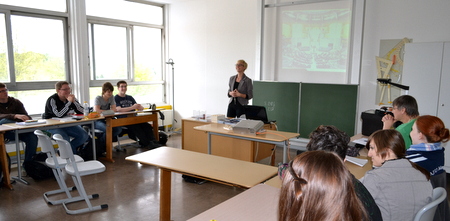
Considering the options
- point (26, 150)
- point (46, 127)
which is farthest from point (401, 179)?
point (26, 150)

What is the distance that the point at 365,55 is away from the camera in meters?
5.57

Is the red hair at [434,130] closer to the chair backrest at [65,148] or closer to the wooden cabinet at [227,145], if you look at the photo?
the wooden cabinet at [227,145]

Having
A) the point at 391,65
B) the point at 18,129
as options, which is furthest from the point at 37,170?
the point at 391,65

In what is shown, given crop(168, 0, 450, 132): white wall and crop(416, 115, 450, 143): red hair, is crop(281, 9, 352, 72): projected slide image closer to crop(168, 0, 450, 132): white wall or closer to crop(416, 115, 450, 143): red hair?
crop(168, 0, 450, 132): white wall

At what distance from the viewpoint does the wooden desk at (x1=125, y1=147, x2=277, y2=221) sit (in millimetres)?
2559

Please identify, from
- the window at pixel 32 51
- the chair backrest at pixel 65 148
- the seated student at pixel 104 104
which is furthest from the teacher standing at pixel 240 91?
the window at pixel 32 51

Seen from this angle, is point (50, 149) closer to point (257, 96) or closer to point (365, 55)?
point (257, 96)

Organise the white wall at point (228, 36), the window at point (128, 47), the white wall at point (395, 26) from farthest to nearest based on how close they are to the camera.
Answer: the window at point (128, 47)
the white wall at point (228, 36)
the white wall at point (395, 26)

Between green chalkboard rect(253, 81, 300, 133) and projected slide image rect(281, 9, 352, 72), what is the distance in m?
0.49

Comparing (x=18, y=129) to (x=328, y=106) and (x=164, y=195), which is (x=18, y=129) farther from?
(x=328, y=106)

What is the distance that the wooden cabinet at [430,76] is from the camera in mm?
4574

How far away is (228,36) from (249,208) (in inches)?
225

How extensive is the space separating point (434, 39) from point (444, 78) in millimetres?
732

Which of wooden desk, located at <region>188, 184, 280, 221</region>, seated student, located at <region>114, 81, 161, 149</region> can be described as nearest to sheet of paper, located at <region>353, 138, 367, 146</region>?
wooden desk, located at <region>188, 184, 280, 221</region>
